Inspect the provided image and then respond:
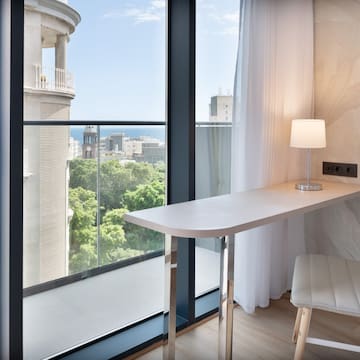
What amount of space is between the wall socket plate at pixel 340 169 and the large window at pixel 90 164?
117cm

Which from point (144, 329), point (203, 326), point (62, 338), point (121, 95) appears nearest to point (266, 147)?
point (121, 95)

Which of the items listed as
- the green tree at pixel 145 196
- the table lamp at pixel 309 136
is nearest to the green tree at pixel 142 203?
the green tree at pixel 145 196

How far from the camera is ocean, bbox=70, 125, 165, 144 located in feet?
7.20

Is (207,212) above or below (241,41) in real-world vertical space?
below

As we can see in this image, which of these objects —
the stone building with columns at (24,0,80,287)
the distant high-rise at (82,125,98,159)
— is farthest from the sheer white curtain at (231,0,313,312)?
the stone building with columns at (24,0,80,287)

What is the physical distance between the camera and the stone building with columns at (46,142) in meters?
1.85

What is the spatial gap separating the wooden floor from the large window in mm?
347

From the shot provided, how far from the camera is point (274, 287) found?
285cm

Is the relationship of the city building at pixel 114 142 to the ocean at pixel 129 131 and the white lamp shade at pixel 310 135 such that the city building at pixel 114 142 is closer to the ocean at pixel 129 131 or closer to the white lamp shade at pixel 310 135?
the ocean at pixel 129 131

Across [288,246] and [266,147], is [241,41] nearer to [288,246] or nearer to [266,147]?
[266,147]

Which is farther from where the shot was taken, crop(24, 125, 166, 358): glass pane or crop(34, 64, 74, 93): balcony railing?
crop(24, 125, 166, 358): glass pane

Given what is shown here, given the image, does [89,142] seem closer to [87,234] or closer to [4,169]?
[87,234]

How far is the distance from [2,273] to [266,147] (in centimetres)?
170

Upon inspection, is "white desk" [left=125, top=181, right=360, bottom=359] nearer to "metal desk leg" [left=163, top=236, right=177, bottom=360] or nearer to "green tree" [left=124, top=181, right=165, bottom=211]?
"metal desk leg" [left=163, top=236, right=177, bottom=360]
